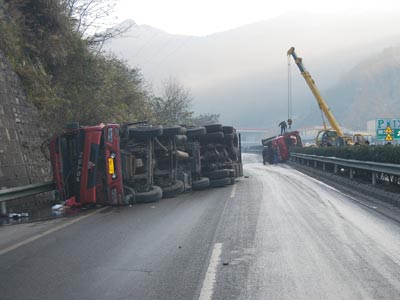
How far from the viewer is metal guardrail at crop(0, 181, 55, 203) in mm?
11444

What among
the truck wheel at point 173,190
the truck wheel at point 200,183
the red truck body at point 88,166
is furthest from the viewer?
the truck wheel at point 200,183

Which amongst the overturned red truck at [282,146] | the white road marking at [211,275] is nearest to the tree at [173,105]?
the overturned red truck at [282,146]

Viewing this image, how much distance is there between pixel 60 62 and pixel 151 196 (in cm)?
1017

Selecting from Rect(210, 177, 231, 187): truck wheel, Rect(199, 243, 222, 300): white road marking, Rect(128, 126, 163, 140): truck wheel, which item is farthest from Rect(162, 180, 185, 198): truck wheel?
Rect(199, 243, 222, 300): white road marking

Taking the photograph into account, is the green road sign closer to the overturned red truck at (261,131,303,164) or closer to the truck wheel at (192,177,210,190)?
the truck wheel at (192,177,210,190)

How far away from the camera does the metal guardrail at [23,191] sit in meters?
11.4

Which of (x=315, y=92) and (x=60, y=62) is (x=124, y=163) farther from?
(x=315, y=92)

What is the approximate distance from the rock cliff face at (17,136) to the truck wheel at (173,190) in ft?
13.2

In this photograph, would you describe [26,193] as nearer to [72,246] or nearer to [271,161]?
[72,246]

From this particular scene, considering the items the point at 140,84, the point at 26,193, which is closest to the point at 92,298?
the point at 26,193

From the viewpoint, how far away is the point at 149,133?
545 inches

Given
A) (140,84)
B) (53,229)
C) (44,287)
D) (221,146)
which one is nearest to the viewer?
(44,287)

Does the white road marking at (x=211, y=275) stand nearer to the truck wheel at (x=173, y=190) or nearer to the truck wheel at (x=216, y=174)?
the truck wheel at (x=173, y=190)

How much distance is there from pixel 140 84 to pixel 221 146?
57.8 ft
